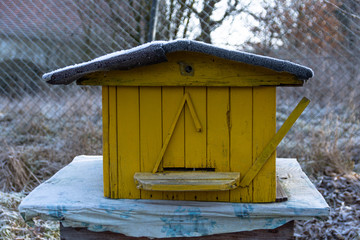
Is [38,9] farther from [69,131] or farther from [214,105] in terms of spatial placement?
[214,105]

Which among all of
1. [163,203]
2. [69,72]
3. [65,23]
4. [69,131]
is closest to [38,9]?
[65,23]

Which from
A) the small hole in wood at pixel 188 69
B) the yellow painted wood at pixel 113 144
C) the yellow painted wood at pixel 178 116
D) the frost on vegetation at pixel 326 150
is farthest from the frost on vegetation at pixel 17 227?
the frost on vegetation at pixel 326 150

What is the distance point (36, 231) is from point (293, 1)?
350 centimetres

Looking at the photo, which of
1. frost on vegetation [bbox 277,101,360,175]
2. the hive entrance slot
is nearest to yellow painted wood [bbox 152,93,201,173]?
the hive entrance slot

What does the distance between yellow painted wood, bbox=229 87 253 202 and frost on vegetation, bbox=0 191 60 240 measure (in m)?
1.99

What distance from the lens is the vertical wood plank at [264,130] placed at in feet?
6.27

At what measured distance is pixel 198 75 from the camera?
1909mm

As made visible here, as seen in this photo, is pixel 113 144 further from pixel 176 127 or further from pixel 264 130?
pixel 264 130

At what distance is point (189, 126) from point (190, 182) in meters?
0.29

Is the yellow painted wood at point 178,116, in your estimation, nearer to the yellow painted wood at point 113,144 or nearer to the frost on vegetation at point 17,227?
the yellow painted wood at point 113,144

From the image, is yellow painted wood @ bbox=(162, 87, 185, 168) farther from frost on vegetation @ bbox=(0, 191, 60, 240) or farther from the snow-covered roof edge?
frost on vegetation @ bbox=(0, 191, 60, 240)

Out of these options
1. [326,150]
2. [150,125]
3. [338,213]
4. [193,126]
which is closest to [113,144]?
[150,125]

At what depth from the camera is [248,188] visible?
1975mm

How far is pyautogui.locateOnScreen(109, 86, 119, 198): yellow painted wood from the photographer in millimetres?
1993
